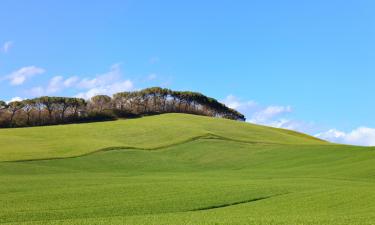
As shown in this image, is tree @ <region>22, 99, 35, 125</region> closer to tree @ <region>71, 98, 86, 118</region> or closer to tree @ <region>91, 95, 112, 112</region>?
tree @ <region>71, 98, 86, 118</region>

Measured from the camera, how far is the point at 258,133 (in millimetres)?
59062

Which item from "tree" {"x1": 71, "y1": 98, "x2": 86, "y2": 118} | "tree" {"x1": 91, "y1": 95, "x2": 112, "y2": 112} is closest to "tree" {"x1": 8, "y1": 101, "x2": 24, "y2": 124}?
"tree" {"x1": 71, "y1": 98, "x2": 86, "y2": 118}

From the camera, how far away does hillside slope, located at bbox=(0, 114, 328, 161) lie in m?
43.1

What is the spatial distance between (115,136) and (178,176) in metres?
23.1

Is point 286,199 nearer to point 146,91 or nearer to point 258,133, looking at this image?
point 258,133

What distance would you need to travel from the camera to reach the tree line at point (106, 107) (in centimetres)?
8250

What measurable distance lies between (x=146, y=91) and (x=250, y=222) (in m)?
89.0

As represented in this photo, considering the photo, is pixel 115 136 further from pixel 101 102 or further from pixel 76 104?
pixel 101 102

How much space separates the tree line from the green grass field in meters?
25.2

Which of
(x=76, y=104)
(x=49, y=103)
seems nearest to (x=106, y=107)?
(x=76, y=104)

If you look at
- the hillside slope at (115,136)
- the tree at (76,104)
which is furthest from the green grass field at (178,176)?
the tree at (76,104)

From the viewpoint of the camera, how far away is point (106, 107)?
93.4 metres

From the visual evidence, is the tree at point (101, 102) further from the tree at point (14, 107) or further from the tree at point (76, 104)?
the tree at point (14, 107)

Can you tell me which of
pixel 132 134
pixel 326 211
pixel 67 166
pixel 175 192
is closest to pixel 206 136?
pixel 132 134
